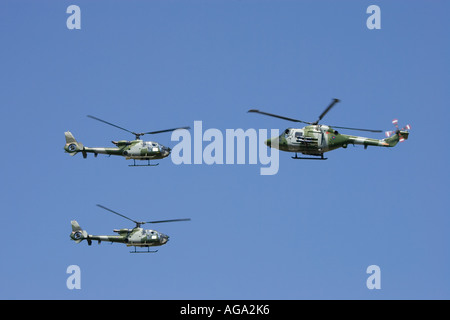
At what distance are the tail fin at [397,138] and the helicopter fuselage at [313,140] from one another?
1472 mm

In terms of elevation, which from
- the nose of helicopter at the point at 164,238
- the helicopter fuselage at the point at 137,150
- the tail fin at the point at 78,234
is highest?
the helicopter fuselage at the point at 137,150

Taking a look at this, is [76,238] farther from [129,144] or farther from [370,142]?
[370,142]

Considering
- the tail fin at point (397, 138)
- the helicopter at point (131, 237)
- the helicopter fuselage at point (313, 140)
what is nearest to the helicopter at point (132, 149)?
the helicopter at point (131, 237)

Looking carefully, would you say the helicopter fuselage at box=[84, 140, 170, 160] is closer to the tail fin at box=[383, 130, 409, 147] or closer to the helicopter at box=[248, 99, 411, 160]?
the helicopter at box=[248, 99, 411, 160]

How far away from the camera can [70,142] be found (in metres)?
49.4

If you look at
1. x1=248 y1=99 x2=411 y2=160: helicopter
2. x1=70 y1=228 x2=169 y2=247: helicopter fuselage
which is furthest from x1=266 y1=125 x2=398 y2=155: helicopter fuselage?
x1=70 y1=228 x2=169 y2=247: helicopter fuselage

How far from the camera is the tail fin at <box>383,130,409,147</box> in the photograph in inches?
1833

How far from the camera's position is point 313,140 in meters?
44.9

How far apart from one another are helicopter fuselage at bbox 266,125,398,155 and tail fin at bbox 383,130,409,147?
147 centimetres

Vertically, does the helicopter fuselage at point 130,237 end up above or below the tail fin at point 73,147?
below

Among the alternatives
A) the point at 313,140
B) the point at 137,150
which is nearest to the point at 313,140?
the point at 313,140

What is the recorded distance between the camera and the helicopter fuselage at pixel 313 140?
147ft

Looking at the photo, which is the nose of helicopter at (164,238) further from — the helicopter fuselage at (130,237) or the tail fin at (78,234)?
the tail fin at (78,234)
